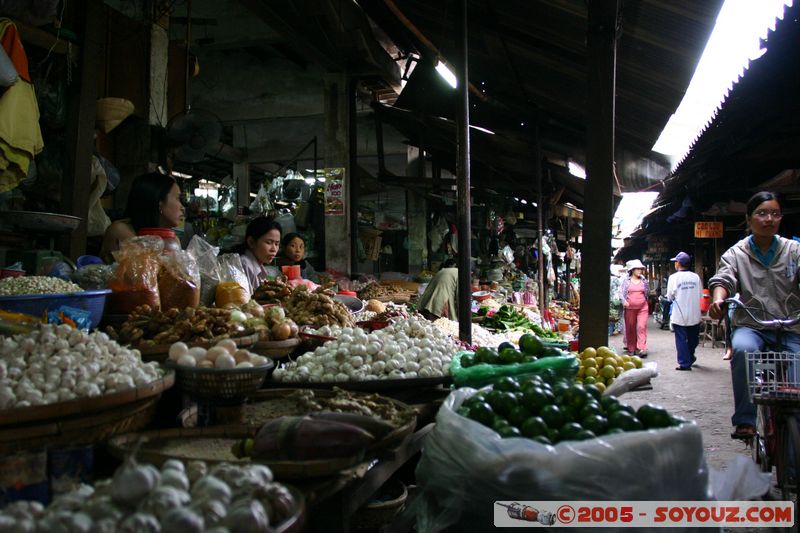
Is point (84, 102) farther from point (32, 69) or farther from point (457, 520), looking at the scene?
point (457, 520)

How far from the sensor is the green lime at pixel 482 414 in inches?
86.3

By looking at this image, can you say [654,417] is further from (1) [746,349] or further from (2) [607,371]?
(1) [746,349]

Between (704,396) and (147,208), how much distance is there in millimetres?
7574

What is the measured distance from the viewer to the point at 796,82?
5746mm

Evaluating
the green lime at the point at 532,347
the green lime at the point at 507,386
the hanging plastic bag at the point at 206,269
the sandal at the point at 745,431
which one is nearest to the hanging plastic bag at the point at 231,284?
the hanging plastic bag at the point at 206,269

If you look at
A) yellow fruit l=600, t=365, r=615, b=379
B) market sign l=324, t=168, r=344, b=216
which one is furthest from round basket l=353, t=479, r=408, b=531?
market sign l=324, t=168, r=344, b=216

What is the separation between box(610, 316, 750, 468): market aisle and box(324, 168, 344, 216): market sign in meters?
4.90

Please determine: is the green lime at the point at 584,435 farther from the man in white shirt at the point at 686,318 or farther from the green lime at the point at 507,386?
the man in white shirt at the point at 686,318

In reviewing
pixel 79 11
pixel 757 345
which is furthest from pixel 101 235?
pixel 757 345

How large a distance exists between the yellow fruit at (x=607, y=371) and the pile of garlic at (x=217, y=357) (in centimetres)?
250

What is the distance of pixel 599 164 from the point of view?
4.12 meters

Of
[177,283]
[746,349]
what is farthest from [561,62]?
[177,283]

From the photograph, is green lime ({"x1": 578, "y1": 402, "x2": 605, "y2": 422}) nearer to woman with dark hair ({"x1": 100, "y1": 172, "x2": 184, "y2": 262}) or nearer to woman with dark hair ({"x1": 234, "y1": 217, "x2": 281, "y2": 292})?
→ woman with dark hair ({"x1": 100, "y1": 172, "x2": 184, "y2": 262})

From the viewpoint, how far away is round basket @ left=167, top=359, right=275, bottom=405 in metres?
2.25
